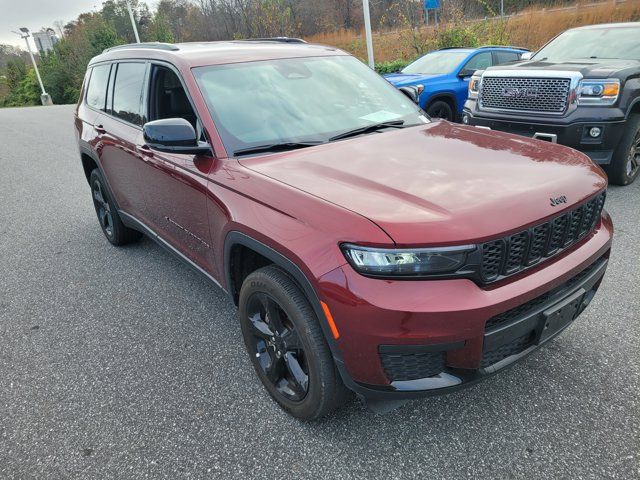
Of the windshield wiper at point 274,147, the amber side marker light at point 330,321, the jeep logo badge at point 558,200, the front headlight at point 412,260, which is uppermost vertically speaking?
the windshield wiper at point 274,147

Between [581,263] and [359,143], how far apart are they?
1.26m

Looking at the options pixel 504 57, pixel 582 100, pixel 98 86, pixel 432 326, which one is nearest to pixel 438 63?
pixel 504 57

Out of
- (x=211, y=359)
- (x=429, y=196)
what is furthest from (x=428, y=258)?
(x=211, y=359)

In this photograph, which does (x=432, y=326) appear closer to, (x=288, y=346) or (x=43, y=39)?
(x=288, y=346)

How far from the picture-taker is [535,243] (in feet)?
6.38

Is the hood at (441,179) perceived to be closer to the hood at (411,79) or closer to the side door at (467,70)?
the hood at (411,79)

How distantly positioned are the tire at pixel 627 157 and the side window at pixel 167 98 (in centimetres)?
459

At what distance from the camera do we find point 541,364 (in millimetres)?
2592

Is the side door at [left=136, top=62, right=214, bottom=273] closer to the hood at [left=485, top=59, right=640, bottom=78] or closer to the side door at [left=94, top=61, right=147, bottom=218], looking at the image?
the side door at [left=94, top=61, right=147, bottom=218]

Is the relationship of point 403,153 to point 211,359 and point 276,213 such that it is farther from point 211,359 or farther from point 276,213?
point 211,359

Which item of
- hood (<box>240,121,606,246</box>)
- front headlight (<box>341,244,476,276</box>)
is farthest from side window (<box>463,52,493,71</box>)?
front headlight (<box>341,244,476,276</box>)

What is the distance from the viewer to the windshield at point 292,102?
8.64 feet

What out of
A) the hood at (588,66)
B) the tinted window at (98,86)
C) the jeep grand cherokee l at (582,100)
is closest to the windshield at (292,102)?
the tinted window at (98,86)

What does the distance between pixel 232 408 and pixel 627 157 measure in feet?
16.4
